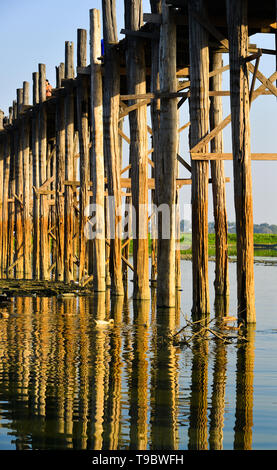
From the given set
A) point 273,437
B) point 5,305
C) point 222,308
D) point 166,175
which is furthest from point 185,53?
point 273,437

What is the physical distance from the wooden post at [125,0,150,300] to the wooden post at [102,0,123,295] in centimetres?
99

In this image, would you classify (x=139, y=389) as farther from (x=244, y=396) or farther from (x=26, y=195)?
(x=26, y=195)

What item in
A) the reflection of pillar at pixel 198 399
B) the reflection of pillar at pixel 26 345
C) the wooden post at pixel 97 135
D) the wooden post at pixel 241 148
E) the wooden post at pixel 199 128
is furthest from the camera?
the wooden post at pixel 97 135

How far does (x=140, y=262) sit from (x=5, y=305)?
257 cm

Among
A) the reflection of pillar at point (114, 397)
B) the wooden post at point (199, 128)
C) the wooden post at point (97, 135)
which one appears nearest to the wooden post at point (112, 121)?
the wooden post at point (97, 135)

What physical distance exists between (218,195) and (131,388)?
8627 millimetres

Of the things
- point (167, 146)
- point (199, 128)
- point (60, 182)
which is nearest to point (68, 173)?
point (60, 182)

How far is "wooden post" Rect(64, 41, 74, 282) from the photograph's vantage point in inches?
783

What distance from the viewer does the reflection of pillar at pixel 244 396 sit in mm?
5420

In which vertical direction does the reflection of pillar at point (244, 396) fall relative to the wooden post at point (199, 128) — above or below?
below

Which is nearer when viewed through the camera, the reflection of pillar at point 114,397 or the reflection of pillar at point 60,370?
the reflection of pillar at point 114,397

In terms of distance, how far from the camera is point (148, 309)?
1372cm

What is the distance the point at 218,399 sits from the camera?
6.58 meters

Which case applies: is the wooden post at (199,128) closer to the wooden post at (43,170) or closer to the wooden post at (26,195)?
the wooden post at (43,170)
